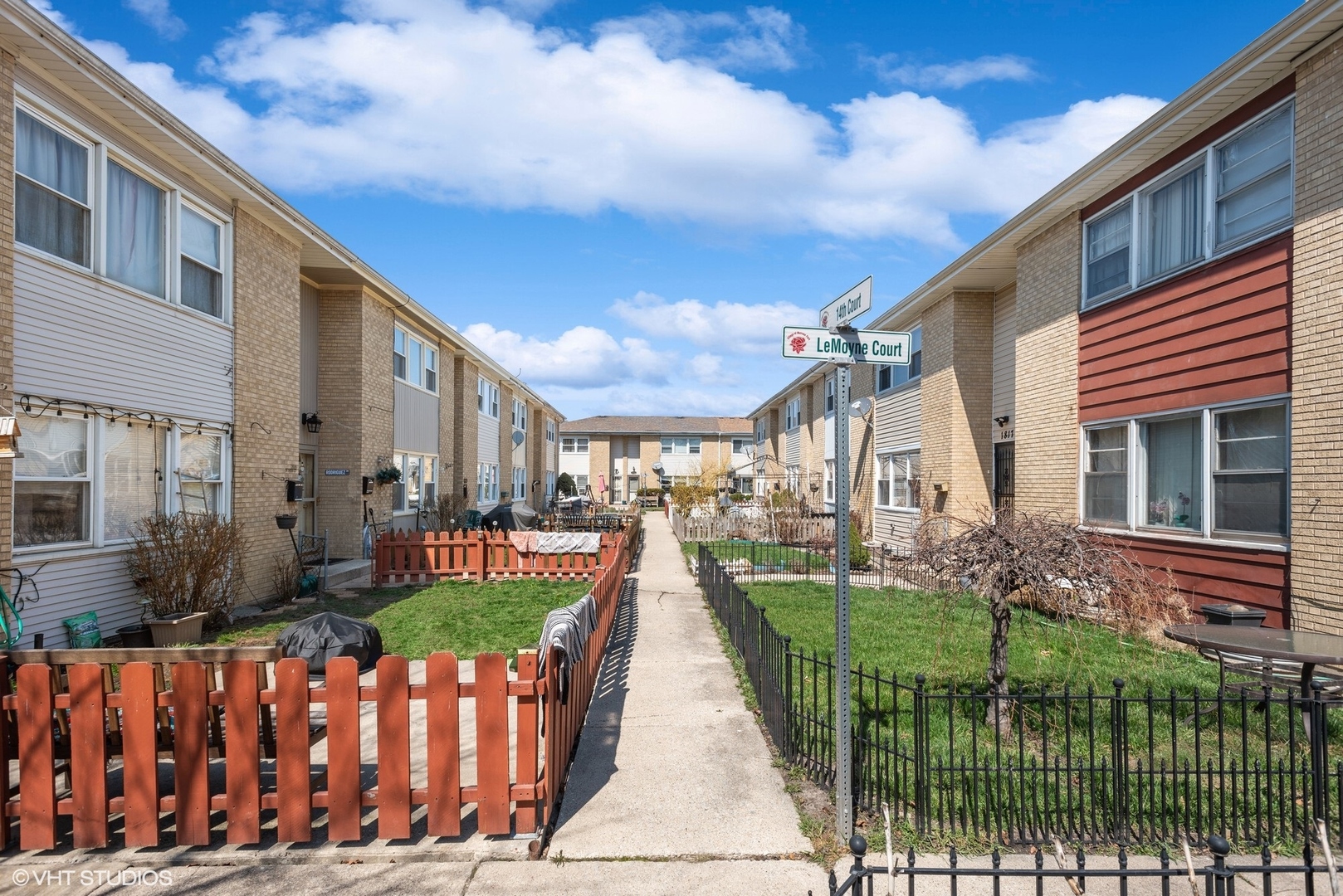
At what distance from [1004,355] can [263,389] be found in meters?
14.2

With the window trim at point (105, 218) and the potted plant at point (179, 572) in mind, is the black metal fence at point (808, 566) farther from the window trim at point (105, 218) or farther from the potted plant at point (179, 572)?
the window trim at point (105, 218)

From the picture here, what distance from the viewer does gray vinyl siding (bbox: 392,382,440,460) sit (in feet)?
63.8

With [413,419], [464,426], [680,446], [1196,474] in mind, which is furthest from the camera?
[680,446]

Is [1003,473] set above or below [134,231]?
below

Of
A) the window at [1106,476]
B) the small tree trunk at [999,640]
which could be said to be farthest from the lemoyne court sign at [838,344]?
the window at [1106,476]

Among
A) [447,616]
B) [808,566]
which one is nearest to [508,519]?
[808,566]

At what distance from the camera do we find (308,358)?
53.3 feet

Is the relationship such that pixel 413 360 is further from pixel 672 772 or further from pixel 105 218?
pixel 672 772

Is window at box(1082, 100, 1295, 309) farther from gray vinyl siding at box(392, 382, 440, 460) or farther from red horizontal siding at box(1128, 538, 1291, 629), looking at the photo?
gray vinyl siding at box(392, 382, 440, 460)

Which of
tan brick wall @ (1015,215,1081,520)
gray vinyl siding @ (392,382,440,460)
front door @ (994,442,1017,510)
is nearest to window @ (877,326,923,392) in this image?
front door @ (994,442,1017,510)

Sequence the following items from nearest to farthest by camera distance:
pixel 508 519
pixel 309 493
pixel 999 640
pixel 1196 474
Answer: pixel 999 640
pixel 1196 474
pixel 309 493
pixel 508 519

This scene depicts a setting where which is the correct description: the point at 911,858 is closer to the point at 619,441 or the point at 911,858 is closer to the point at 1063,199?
the point at 1063,199

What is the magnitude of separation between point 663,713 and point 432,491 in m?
17.7

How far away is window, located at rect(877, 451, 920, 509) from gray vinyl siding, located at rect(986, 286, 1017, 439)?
3.09 metres
